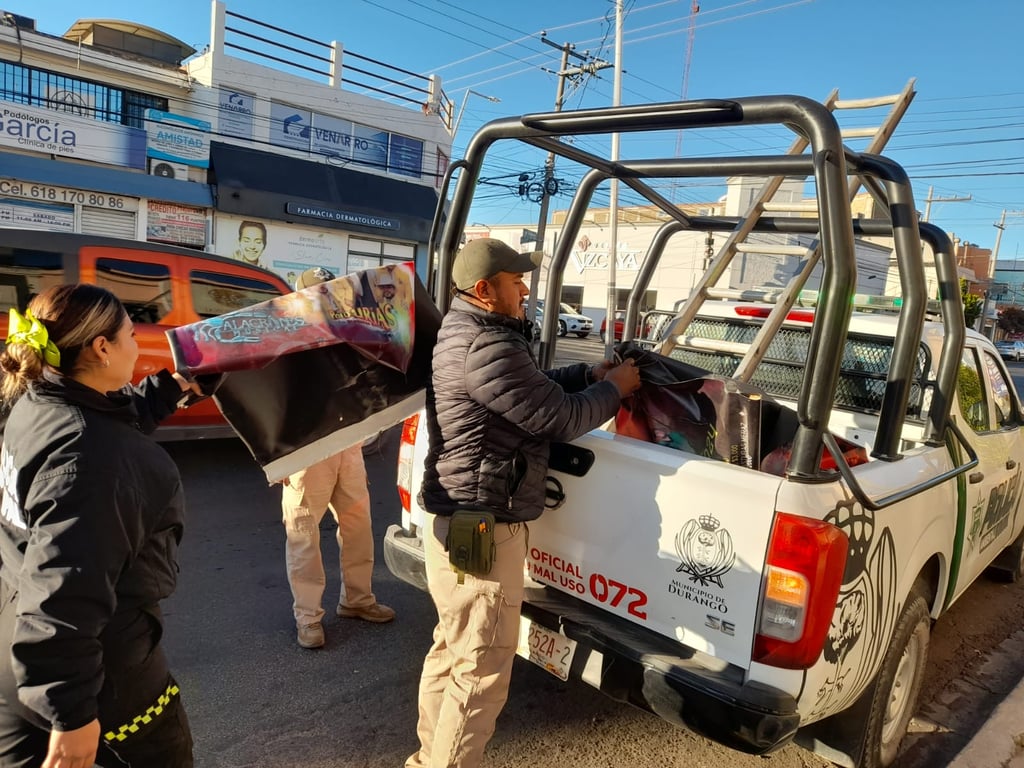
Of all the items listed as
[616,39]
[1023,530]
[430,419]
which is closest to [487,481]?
[430,419]

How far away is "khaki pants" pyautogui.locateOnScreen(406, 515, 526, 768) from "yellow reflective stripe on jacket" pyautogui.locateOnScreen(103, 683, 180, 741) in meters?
0.93

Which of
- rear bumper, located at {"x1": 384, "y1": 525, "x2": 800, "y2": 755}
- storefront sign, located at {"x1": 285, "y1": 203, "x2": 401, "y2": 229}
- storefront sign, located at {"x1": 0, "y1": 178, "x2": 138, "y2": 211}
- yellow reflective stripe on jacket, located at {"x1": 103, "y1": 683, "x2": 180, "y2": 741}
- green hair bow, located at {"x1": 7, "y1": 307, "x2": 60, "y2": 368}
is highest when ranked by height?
storefront sign, located at {"x1": 285, "y1": 203, "x2": 401, "y2": 229}

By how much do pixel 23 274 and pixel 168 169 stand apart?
1542 centimetres

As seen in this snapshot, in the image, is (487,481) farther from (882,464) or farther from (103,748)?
(882,464)

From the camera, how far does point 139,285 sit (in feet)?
20.0

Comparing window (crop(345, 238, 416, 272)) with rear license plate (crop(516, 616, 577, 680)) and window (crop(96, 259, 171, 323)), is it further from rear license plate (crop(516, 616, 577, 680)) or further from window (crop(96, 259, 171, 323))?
rear license plate (crop(516, 616, 577, 680))

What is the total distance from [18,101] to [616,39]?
16.4m

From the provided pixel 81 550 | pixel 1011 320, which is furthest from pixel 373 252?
pixel 1011 320

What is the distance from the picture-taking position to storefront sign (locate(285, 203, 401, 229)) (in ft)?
68.6

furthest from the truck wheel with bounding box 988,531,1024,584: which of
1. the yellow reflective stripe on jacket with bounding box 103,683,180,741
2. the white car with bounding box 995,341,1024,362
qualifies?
the white car with bounding box 995,341,1024,362

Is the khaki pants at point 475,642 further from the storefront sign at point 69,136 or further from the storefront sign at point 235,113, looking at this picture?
the storefront sign at point 235,113

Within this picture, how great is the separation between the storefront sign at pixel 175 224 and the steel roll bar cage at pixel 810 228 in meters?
18.5

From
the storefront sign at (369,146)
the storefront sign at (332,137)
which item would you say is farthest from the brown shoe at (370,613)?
the storefront sign at (369,146)

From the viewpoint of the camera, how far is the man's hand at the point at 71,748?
140cm
